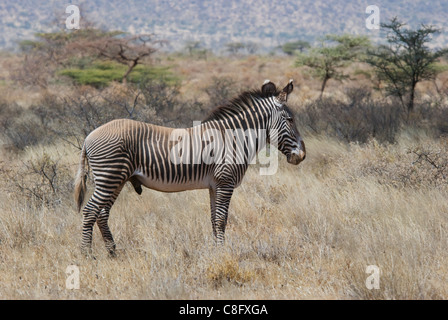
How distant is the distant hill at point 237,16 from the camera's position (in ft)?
355

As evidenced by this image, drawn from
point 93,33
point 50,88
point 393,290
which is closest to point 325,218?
point 393,290

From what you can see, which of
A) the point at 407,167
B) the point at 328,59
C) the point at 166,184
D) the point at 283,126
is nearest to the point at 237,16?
the point at 328,59

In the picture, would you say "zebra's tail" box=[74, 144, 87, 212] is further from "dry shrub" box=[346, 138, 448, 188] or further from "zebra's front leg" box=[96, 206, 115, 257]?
"dry shrub" box=[346, 138, 448, 188]

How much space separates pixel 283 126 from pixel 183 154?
118 cm

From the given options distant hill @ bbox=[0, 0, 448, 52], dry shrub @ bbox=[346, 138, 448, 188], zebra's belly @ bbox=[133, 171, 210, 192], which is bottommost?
dry shrub @ bbox=[346, 138, 448, 188]

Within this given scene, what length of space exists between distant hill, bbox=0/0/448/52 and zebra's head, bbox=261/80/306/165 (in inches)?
4057

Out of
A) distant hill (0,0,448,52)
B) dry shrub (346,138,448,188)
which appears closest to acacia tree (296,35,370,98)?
dry shrub (346,138,448,188)

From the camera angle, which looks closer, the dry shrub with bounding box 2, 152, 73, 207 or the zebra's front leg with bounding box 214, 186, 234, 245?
the zebra's front leg with bounding box 214, 186, 234, 245

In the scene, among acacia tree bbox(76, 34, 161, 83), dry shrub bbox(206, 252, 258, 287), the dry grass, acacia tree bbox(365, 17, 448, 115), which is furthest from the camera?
acacia tree bbox(76, 34, 161, 83)

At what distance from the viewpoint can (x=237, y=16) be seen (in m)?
121

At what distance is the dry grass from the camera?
167 inches

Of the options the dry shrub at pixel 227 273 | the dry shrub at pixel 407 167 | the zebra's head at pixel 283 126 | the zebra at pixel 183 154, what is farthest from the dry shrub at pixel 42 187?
the dry shrub at pixel 407 167

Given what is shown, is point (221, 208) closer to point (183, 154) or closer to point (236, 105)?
point (183, 154)

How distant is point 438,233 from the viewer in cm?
543
